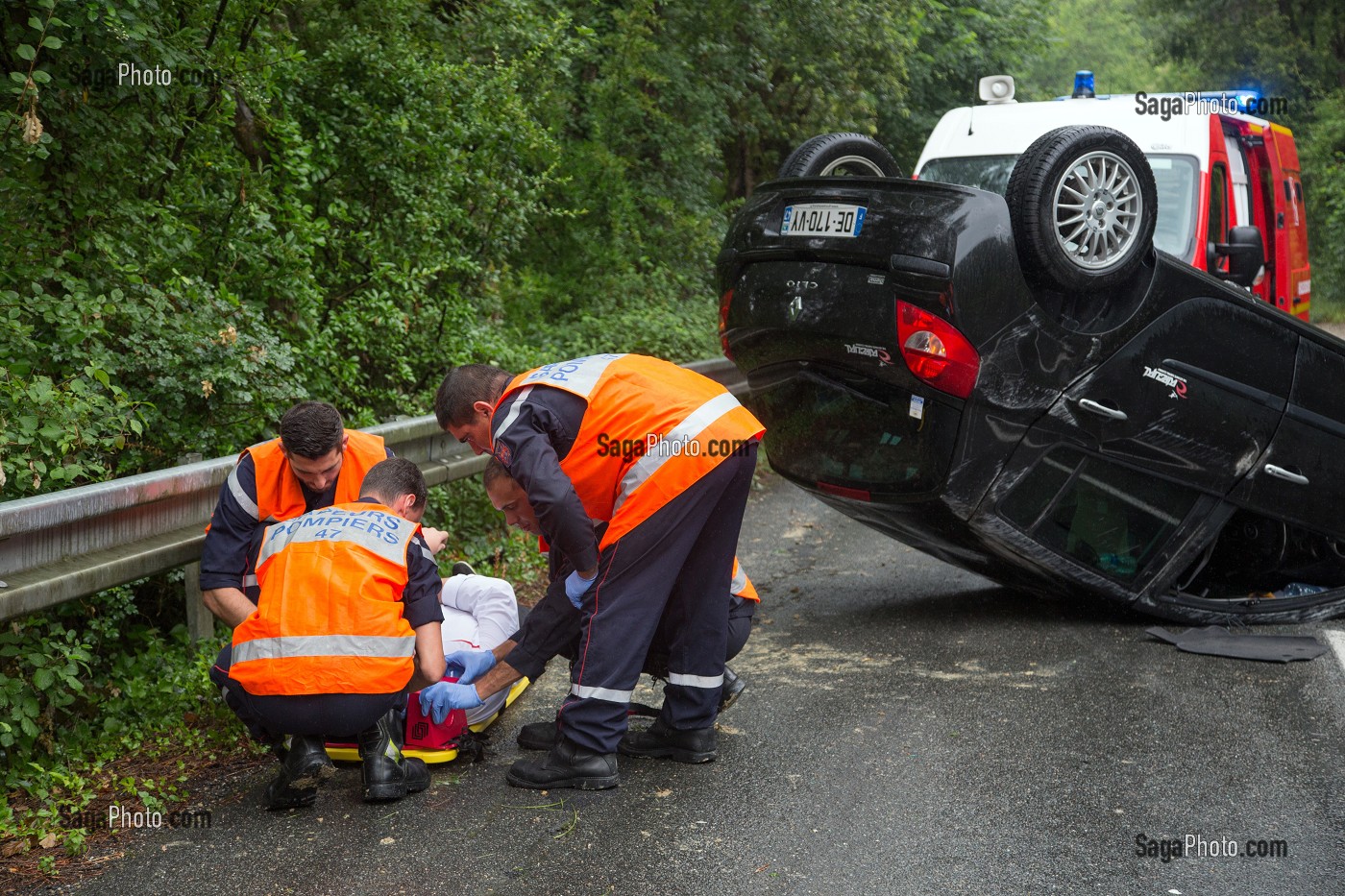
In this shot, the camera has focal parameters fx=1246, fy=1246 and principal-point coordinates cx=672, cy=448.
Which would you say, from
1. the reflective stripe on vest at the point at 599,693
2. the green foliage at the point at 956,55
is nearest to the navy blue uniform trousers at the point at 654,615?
the reflective stripe on vest at the point at 599,693

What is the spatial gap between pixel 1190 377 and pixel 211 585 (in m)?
3.88

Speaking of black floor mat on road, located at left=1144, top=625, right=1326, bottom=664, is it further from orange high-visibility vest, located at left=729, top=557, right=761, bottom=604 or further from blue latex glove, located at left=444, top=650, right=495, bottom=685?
blue latex glove, located at left=444, top=650, right=495, bottom=685

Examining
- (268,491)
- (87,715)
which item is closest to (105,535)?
(268,491)

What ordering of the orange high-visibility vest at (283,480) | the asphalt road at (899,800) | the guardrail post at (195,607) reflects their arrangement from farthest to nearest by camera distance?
the guardrail post at (195,607) → the orange high-visibility vest at (283,480) → the asphalt road at (899,800)

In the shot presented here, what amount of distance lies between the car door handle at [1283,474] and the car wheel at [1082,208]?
1.15 meters

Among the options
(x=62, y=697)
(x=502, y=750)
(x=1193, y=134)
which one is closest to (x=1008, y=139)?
(x=1193, y=134)

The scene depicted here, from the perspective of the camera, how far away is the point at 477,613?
4.70 m

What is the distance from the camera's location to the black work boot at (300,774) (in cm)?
364

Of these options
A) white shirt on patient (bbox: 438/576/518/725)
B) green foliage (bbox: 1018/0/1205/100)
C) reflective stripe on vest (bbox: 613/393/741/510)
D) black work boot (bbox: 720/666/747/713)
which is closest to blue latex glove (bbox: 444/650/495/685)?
white shirt on patient (bbox: 438/576/518/725)

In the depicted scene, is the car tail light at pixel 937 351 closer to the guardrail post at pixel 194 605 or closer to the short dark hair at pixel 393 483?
the short dark hair at pixel 393 483

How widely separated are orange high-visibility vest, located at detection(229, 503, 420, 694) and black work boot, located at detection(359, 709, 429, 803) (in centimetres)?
21

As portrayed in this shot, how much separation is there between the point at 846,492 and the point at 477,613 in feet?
5.50

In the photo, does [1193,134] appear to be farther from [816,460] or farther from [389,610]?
[389,610]

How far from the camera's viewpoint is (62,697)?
4086mm
